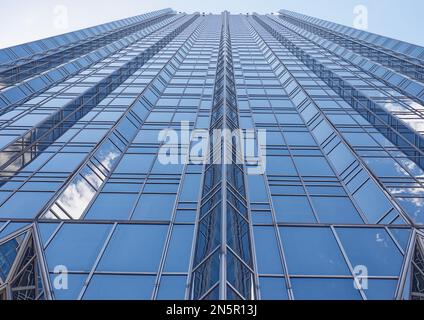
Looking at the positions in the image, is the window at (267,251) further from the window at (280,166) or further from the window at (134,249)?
the window at (280,166)

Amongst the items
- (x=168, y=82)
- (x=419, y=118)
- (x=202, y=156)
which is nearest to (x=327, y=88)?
(x=419, y=118)

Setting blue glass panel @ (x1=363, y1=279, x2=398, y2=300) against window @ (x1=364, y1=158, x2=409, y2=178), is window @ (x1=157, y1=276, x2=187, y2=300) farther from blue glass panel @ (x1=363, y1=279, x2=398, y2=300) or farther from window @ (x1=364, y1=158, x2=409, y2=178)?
window @ (x1=364, y1=158, x2=409, y2=178)

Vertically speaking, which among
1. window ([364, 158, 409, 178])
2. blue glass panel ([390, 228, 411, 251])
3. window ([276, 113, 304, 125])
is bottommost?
blue glass panel ([390, 228, 411, 251])

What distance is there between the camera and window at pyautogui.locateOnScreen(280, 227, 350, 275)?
14.5 meters

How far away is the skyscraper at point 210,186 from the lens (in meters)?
13.9

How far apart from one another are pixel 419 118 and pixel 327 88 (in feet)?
30.3

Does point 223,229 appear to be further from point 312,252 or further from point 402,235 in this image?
point 402,235

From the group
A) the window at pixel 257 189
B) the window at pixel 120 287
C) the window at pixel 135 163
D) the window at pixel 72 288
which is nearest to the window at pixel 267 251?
the window at pixel 257 189

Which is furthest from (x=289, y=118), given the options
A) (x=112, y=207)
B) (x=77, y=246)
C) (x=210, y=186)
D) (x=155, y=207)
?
(x=77, y=246)

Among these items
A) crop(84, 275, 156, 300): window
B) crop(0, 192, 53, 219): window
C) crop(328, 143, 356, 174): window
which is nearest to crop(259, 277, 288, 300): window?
crop(84, 275, 156, 300): window

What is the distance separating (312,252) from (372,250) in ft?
7.06

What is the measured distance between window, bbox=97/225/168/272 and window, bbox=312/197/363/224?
6645 millimetres

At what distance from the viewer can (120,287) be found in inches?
535

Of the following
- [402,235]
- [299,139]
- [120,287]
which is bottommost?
[120,287]
